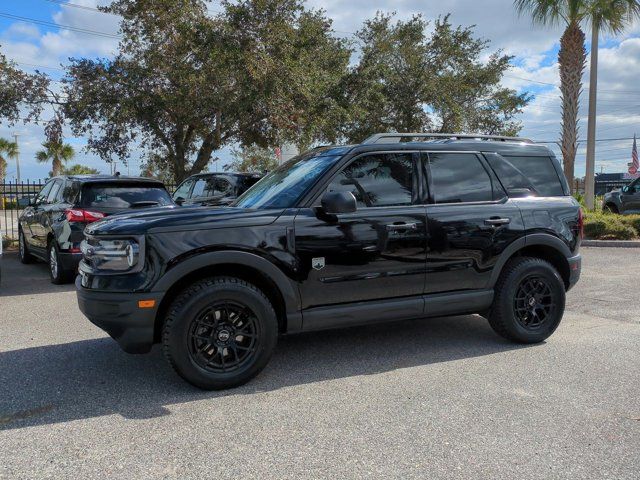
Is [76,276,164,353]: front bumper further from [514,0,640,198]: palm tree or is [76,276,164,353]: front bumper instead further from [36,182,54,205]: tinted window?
[514,0,640,198]: palm tree

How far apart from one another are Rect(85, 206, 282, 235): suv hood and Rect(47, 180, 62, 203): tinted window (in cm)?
518

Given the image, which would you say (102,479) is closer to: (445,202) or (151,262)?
(151,262)

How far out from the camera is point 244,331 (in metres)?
4.20

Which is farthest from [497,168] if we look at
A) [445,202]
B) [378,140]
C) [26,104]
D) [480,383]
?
[26,104]

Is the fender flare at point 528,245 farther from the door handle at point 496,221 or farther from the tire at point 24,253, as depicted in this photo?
the tire at point 24,253

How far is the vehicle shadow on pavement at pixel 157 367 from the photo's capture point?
386 cm

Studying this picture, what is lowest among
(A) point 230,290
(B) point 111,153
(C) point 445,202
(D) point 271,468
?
(D) point 271,468

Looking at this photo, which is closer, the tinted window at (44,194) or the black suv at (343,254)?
the black suv at (343,254)

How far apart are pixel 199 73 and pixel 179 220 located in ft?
31.3

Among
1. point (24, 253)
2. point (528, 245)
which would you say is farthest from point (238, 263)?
A: point (24, 253)

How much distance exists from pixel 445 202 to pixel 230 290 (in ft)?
6.96

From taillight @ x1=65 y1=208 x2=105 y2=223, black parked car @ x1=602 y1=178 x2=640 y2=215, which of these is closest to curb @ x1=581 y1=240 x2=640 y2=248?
black parked car @ x1=602 y1=178 x2=640 y2=215

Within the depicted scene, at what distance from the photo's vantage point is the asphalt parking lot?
3045 millimetres

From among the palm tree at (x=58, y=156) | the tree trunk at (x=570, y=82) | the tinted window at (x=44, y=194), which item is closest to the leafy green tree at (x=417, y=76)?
the tree trunk at (x=570, y=82)
